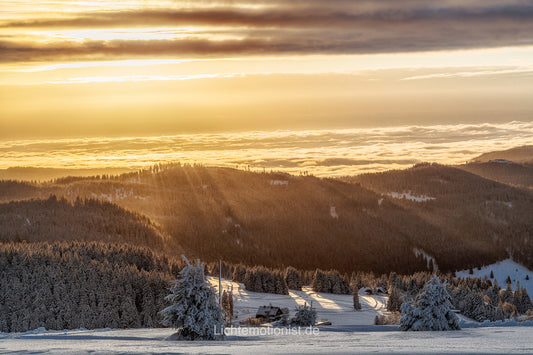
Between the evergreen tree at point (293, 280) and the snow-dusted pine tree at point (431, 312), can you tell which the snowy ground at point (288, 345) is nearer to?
the snow-dusted pine tree at point (431, 312)

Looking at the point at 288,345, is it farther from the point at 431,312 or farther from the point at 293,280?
the point at 293,280

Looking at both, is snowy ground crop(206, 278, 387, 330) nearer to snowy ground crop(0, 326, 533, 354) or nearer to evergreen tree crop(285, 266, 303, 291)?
evergreen tree crop(285, 266, 303, 291)

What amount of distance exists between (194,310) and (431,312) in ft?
60.0

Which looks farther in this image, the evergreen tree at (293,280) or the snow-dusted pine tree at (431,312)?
the evergreen tree at (293,280)

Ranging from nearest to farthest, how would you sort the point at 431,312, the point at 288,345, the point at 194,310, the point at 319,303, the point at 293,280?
the point at 288,345, the point at 194,310, the point at 431,312, the point at 319,303, the point at 293,280

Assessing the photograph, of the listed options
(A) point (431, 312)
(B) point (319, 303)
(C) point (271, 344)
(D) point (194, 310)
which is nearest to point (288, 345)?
(C) point (271, 344)

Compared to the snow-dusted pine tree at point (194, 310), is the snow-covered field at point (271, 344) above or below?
below

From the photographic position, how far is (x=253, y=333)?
4172 centimetres

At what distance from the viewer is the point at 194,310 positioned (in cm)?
4066

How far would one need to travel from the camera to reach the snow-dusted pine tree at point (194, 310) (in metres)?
40.3

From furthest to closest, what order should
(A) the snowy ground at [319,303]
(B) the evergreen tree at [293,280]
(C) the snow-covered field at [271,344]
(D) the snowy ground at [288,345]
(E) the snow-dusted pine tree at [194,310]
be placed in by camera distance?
(B) the evergreen tree at [293,280] < (A) the snowy ground at [319,303] < (E) the snow-dusted pine tree at [194,310] < (C) the snow-covered field at [271,344] < (D) the snowy ground at [288,345]

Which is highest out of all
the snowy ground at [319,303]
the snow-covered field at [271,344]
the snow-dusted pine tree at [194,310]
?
the snow-dusted pine tree at [194,310]

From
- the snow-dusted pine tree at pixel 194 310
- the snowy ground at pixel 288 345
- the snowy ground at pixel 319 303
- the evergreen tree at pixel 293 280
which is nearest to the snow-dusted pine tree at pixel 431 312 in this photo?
the snowy ground at pixel 288 345

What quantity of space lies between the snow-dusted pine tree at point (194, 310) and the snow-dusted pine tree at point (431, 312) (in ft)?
50.2
